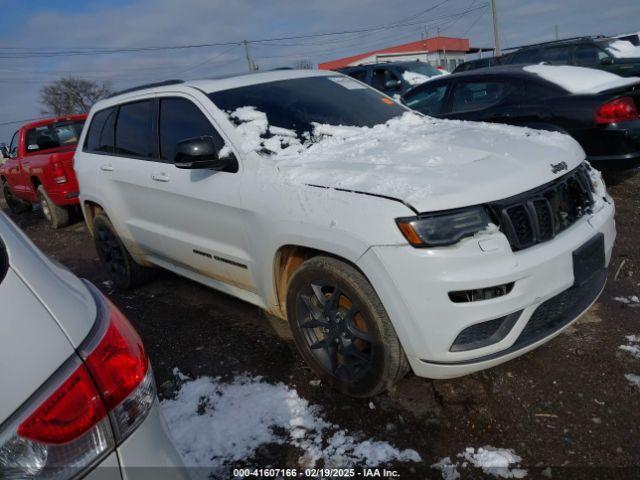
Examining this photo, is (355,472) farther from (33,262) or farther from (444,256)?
(33,262)

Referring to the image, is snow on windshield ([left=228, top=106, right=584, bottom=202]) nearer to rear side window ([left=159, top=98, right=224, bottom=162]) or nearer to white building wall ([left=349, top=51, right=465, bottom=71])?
rear side window ([left=159, top=98, right=224, bottom=162])

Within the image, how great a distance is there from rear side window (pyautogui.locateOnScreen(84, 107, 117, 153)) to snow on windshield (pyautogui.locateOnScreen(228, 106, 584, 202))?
1810mm

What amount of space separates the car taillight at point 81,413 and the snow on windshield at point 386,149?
4.45 feet

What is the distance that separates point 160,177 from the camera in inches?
144

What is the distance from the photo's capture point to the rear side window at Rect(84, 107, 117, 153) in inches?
179

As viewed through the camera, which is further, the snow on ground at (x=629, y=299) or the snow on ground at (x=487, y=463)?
the snow on ground at (x=629, y=299)

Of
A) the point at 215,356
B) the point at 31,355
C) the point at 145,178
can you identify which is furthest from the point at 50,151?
the point at 31,355

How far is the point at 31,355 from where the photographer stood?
3.77 feet

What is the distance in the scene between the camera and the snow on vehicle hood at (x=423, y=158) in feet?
7.48

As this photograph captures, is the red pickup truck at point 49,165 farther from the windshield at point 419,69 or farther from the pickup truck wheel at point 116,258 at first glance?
the windshield at point 419,69

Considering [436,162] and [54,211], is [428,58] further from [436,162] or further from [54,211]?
[436,162]

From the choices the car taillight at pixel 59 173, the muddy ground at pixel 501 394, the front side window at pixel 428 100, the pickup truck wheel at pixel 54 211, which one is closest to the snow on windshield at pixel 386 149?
the muddy ground at pixel 501 394

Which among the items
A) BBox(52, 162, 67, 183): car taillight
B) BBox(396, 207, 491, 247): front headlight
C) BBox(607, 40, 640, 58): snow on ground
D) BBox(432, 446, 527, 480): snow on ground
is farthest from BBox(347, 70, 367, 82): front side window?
BBox(432, 446, 527, 480): snow on ground

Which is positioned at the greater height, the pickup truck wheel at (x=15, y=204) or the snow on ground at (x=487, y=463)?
the pickup truck wheel at (x=15, y=204)
